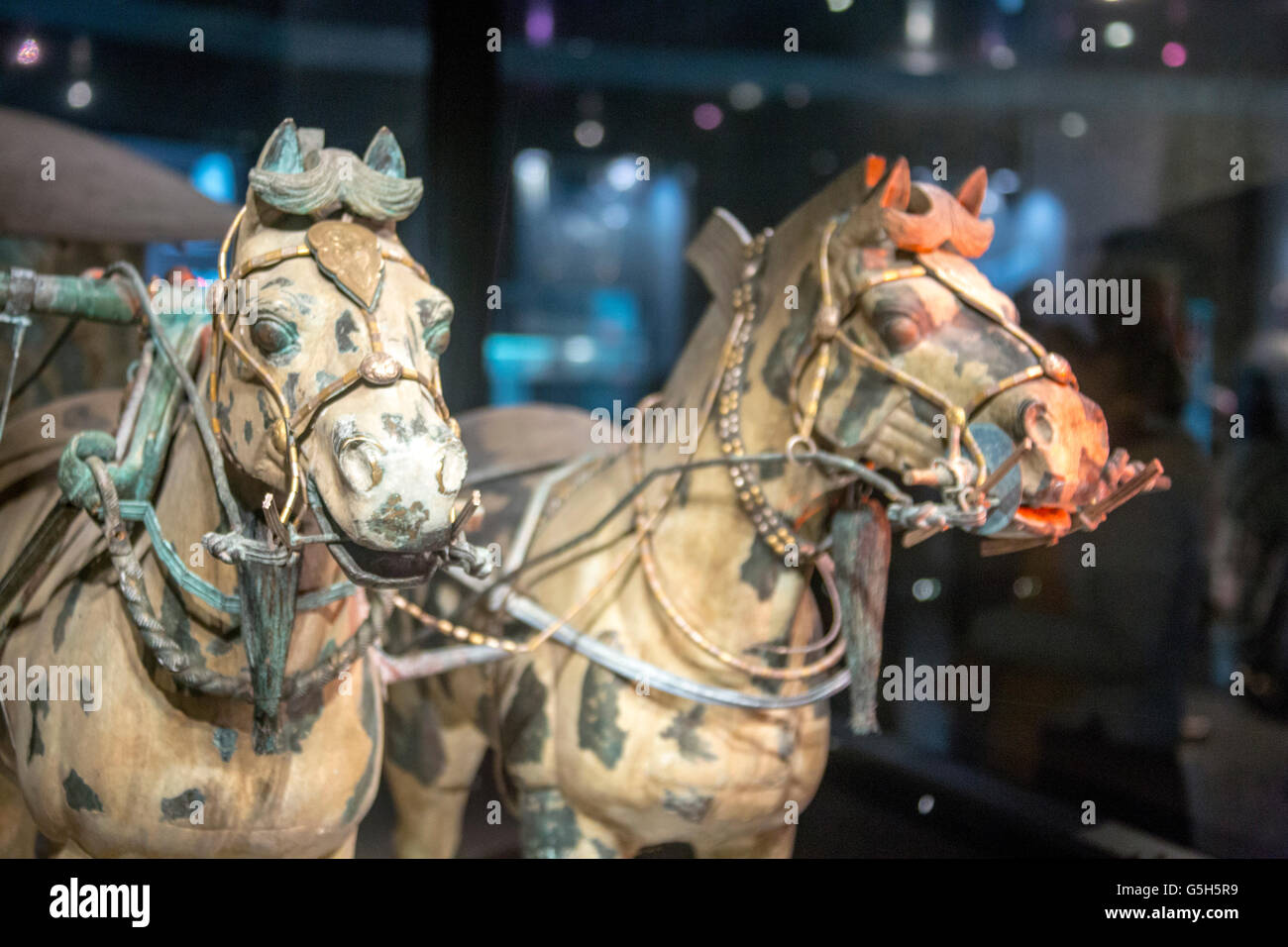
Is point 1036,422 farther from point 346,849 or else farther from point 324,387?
point 346,849

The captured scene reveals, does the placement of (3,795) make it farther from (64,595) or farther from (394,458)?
(394,458)

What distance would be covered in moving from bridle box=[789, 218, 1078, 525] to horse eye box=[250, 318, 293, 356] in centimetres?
83

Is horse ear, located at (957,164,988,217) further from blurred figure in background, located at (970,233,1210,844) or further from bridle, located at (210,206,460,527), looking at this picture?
bridle, located at (210,206,460,527)

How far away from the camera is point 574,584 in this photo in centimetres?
202

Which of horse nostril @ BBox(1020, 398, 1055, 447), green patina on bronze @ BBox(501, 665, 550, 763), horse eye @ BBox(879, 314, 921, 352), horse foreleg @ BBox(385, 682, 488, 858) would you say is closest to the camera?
horse nostril @ BBox(1020, 398, 1055, 447)

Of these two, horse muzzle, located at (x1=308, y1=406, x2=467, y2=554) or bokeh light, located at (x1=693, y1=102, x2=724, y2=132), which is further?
bokeh light, located at (x1=693, y1=102, x2=724, y2=132)

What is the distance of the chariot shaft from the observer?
157 cm

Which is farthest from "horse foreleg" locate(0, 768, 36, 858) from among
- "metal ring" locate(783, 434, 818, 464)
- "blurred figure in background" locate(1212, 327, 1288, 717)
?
"blurred figure in background" locate(1212, 327, 1288, 717)

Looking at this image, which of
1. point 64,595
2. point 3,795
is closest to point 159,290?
point 64,595

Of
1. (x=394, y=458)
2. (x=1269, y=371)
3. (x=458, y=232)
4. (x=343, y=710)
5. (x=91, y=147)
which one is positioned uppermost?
(x=91, y=147)

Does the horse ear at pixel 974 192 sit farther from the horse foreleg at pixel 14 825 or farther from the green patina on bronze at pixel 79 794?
the horse foreleg at pixel 14 825

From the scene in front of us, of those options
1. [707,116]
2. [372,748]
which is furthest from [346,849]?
[707,116]

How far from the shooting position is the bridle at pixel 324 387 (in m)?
1.25
